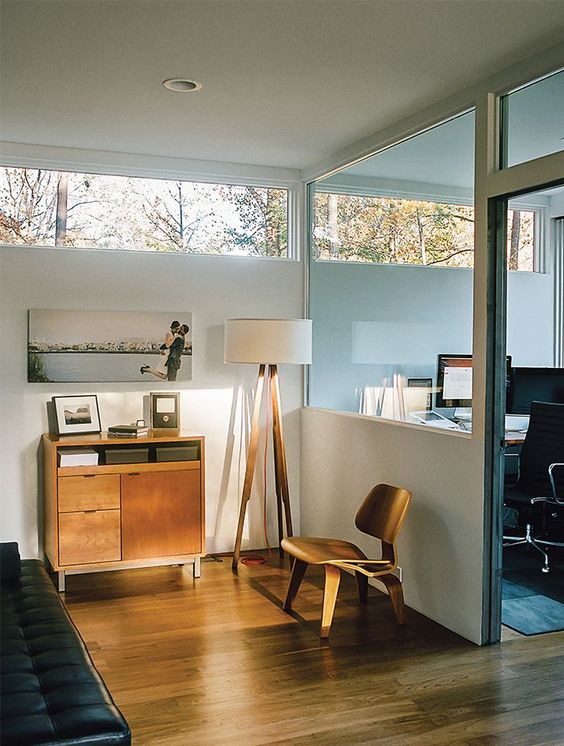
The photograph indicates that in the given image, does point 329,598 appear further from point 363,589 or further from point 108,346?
point 108,346

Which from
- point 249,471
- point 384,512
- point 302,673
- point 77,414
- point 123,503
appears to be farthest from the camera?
point 249,471

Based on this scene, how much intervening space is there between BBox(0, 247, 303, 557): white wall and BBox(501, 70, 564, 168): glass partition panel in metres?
2.21

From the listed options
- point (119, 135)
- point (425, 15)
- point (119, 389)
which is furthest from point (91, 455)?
point (425, 15)

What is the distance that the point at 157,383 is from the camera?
5.25 m

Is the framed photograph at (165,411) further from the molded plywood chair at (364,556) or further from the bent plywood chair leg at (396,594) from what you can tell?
the bent plywood chair leg at (396,594)

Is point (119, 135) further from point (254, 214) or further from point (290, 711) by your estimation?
point (290, 711)

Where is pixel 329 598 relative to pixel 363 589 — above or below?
above

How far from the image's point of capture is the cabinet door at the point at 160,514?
15.4ft

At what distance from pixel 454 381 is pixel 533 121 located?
127cm

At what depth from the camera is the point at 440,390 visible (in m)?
4.17

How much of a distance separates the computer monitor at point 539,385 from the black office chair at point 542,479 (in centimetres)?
22

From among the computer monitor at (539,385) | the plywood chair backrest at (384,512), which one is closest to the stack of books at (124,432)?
the plywood chair backrest at (384,512)

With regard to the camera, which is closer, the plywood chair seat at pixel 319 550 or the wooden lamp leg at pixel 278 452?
the plywood chair seat at pixel 319 550

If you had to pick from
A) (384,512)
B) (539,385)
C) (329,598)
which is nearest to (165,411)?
(384,512)
